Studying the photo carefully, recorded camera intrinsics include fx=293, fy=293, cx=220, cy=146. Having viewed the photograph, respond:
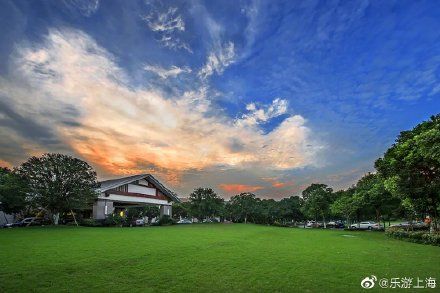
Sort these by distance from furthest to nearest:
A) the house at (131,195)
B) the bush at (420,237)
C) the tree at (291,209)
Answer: the tree at (291,209) → the house at (131,195) → the bush at (420,237)

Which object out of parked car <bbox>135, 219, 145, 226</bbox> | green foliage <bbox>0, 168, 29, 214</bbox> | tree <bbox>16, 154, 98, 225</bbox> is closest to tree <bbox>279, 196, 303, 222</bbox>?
parked car <bbox>135, 219, 145, 226</bbox>

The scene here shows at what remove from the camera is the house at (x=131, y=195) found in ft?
134

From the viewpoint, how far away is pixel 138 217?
43.6m

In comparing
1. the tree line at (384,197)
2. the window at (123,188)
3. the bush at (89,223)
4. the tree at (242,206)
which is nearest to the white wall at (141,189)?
the window at (123,188)

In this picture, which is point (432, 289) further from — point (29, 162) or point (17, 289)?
point (29, 162)

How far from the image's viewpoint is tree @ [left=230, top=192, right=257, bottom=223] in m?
65.9

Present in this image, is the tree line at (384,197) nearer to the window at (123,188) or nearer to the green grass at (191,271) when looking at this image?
the green grass at (191,271)

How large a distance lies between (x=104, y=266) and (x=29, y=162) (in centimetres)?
2875

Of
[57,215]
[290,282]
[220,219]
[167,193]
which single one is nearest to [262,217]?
[220,219]

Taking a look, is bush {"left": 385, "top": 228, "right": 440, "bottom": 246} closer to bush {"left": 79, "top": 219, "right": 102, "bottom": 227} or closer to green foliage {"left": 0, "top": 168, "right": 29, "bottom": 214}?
bush {"left": 79, "top": 219, "right": 102, "bottom": 227}

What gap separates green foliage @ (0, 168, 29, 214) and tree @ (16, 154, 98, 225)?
0.62 metres

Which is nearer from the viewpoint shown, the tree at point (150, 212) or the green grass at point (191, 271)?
the green grass at point (191, 271)

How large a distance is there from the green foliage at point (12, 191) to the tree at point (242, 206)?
1651 inches

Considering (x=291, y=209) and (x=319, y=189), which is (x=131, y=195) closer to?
(x=319, y=189)
